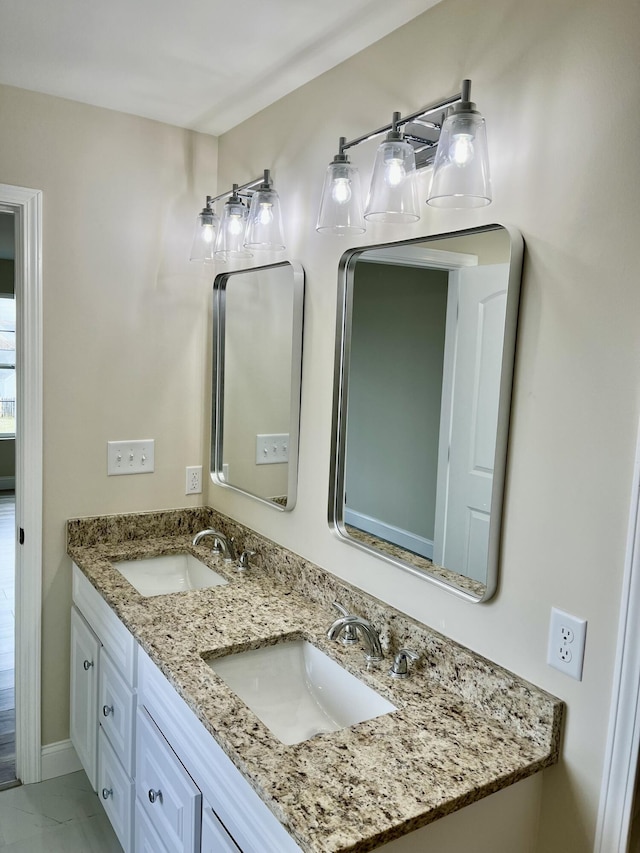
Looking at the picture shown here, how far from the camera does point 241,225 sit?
6.90ft

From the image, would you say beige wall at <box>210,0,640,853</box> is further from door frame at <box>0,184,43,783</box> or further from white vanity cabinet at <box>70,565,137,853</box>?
door frame at <box>0,184,43,783</box>

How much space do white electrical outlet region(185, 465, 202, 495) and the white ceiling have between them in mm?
1275

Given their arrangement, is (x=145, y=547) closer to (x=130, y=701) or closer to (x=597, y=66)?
(x=130, y=701)

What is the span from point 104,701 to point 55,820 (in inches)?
20.7

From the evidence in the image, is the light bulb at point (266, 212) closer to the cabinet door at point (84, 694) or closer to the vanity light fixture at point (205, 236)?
the vanity light fixture at point (205, 236)

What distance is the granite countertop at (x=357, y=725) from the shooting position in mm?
1093

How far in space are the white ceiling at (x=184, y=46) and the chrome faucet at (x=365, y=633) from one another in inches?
55.8

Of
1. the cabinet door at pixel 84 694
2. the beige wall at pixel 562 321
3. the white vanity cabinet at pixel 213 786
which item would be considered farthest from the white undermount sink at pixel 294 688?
the cabinet door at pixel 84 694

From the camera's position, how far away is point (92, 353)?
2.34 metres

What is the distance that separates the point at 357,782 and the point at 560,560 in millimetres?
541

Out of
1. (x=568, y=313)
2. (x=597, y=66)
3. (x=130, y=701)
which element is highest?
(x=597, y=66)

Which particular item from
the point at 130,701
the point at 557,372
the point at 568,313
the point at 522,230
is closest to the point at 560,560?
the point at 557,372

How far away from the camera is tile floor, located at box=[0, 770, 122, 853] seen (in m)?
2.12

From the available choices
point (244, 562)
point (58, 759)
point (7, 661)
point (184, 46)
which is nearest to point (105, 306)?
point (184, 46)
